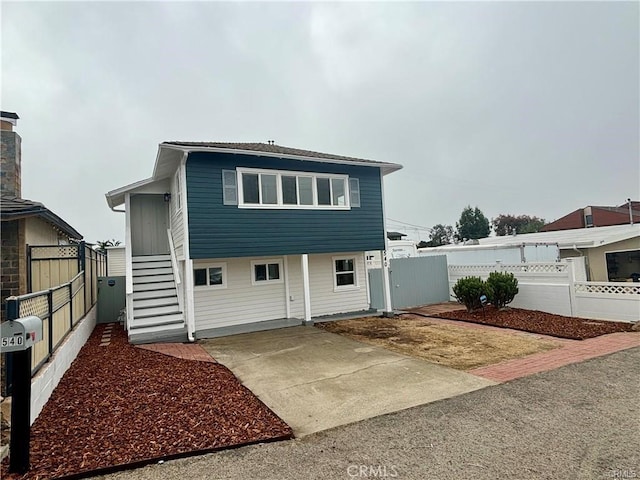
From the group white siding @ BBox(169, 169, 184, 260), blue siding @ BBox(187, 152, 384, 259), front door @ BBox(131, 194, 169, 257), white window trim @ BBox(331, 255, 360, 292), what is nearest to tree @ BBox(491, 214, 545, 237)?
white window trim @ BBox(331, 255, 360, 292)

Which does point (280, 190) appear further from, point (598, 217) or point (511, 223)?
point (511, 223)

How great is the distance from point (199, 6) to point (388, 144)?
15.7 meters

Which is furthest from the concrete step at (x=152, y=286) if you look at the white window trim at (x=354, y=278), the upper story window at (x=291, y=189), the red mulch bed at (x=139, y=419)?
the white window trim at (x=354, y=278)

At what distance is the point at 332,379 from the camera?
5.48m

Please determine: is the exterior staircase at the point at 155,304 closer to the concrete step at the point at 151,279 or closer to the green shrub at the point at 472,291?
the concrete step at the point at 151,279

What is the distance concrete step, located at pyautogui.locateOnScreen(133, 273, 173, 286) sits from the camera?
10.1m

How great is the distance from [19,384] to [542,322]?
424 inches

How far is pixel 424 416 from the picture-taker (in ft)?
13.0

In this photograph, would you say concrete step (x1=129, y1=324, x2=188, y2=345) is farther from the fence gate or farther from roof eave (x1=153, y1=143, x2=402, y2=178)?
the fence gate

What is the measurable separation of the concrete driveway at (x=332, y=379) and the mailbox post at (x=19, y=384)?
2385 mm

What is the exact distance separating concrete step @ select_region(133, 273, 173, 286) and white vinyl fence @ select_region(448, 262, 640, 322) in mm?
11121

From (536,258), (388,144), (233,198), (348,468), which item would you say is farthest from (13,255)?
(388,144)

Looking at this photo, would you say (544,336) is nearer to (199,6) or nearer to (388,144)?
(199,6)

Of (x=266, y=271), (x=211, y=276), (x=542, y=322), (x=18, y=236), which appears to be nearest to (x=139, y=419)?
(x=18, y=236)
